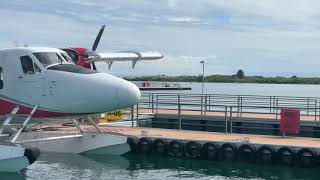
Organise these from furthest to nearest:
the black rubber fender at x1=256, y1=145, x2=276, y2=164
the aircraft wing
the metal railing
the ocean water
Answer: the aircraft wing, the metal railing, the black rubber fender at x1=256, y1=145, x2=276, y2=164, the ocean water

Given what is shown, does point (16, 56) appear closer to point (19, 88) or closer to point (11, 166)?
point (19, 88)

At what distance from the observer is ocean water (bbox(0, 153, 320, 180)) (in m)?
17.8

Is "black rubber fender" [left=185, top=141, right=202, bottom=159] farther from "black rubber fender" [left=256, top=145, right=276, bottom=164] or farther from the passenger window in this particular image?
the passenger window

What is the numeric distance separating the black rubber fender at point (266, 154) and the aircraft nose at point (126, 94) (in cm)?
488

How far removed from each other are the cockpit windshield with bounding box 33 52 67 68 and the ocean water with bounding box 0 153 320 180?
3.12m

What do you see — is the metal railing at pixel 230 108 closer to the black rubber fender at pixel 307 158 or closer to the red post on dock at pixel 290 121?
the red post on dock at pixel 290 121

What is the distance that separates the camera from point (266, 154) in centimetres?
1945

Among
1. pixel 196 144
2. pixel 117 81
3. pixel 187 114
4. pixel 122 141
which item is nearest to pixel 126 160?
pixel 122 141

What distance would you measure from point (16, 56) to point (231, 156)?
728 centimetres

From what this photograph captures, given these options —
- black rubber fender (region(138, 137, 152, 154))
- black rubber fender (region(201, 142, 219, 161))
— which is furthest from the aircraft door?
black rubber fender (region(201, 142, 219, 161))

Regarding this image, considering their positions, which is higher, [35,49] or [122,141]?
[35,49]

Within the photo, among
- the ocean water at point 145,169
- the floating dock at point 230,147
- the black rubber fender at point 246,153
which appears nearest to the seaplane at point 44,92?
the ocean water at point 145,169

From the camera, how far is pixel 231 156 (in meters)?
19.9

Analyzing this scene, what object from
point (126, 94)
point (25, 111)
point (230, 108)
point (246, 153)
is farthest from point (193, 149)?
point (25, 111)
